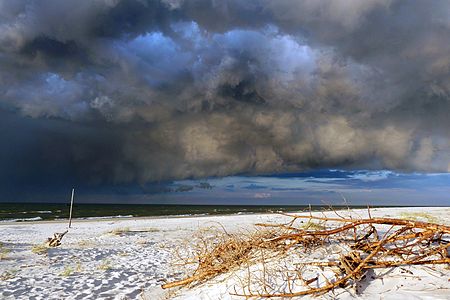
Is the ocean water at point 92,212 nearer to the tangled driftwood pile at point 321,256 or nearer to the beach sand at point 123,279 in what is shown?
the tangled driftwood pile at point 321,256

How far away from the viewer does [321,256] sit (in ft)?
14.9

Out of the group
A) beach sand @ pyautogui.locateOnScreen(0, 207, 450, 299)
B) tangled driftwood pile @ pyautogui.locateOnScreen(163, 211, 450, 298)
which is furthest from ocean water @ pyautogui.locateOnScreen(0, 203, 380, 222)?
beach sand @ pyautogui.locateOnScreen(0, 207, 450, 299)

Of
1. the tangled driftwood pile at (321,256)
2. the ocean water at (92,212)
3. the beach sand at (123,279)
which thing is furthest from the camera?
the ocean water at (92,212)

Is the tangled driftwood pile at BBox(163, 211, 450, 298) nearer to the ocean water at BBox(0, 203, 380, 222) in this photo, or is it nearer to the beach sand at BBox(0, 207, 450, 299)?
the beach sand at BBox(0, 207, 450, 299)

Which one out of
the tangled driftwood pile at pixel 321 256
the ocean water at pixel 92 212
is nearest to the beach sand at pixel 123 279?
the tangled driftwood pile at pixel 321 256

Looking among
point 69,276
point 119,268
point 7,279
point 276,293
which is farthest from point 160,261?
point 276,293

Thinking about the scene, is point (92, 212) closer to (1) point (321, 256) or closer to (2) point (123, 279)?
(2) point (123, 279)

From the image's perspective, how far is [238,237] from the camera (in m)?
5.77

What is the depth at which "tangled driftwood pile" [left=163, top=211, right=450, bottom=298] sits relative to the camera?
13.1 ft

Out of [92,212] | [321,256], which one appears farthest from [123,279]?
[92,212]

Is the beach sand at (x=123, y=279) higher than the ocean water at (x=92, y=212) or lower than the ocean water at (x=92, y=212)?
higher

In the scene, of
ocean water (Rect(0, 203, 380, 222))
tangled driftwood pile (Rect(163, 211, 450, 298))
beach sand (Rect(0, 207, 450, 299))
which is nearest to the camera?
A: beach sand (Rect(0, 207, 450, 299))

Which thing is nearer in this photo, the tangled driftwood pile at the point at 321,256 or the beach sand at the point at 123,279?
the beach sand at the point at 123,279

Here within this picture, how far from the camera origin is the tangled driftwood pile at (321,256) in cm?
398
